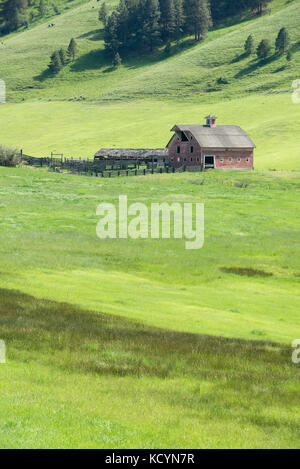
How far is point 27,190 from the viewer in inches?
2697

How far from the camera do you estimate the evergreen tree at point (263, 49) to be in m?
185

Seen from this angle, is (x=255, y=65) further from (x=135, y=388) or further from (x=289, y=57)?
(x=135, y=388)

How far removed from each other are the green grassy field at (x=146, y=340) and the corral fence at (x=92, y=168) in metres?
46.6

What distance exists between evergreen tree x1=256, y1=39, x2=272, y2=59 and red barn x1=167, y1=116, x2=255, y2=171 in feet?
287

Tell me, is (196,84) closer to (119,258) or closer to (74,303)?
(119,258)

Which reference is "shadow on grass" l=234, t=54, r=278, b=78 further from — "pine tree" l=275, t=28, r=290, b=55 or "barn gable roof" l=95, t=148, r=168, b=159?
"barn gable roof" l=95, t=148, r=168, b=159

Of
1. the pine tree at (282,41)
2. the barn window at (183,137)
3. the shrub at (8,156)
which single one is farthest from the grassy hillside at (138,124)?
the pine tree at (282,41)

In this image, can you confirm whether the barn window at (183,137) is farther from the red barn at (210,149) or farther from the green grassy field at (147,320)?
the green grassy field at (147,320)

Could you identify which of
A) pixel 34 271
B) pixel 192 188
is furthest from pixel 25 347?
pixel 192 188

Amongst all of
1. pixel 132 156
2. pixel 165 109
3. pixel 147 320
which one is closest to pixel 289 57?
pixel 165 109

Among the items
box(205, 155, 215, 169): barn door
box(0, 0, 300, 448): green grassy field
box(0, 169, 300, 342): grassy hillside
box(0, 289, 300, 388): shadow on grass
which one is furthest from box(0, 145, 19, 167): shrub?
box(0, 289, 300, 388): shadow on grass

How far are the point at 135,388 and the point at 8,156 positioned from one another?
7731cm

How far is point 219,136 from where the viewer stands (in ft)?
349

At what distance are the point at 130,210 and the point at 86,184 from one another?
21.8 meters
